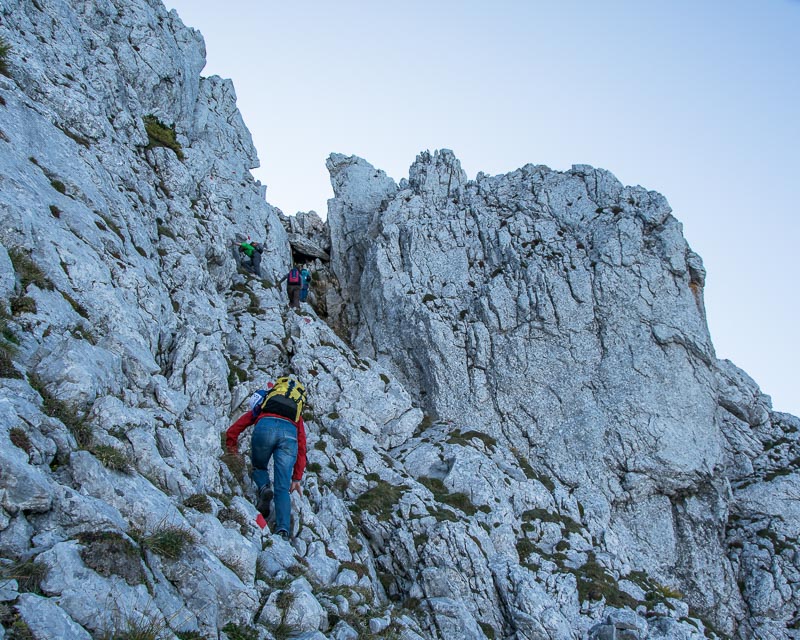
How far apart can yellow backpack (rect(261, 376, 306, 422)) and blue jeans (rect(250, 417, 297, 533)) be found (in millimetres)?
244

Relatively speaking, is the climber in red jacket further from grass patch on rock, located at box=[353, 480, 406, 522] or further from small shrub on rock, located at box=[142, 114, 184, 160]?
small shrub on rock, located at box=[142, 114, 184, 160]

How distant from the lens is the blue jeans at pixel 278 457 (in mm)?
14914

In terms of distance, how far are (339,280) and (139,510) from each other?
2601cm

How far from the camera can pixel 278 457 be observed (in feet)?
50.2

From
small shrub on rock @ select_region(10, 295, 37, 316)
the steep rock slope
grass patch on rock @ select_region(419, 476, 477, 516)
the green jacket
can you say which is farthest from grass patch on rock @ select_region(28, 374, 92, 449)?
the green jacket

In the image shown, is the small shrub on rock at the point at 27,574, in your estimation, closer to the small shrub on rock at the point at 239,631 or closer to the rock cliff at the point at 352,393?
the rock cliff at the point at 352,393

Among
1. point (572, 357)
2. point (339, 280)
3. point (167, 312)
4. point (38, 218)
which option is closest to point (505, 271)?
point (572, 357)

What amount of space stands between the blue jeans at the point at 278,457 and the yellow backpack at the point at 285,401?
244 millimetres

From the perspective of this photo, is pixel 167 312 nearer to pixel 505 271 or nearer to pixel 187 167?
pixel 187 167

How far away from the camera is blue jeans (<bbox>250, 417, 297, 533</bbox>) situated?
1491 centimetres

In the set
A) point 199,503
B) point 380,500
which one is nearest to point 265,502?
point 199,503

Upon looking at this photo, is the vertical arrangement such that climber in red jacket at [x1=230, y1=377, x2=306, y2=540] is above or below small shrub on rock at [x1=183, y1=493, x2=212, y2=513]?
above

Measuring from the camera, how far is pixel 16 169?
53.7 feet

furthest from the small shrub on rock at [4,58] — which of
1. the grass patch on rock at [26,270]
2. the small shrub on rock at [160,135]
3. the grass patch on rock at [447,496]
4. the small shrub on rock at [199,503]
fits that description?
the grass patch on rock at [447,496]
